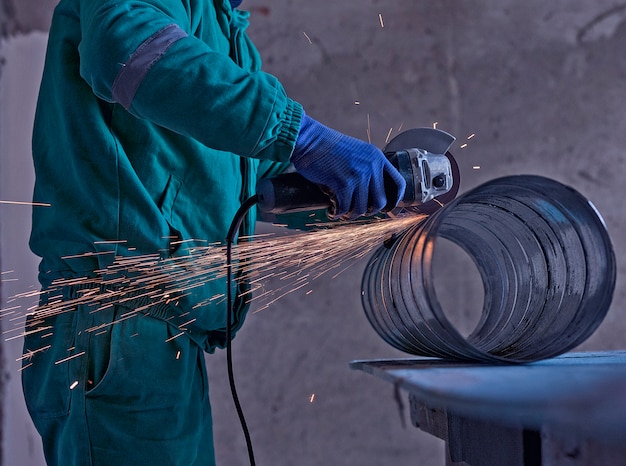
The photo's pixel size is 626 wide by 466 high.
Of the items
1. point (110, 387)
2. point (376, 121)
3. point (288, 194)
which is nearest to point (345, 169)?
point (288, 194)

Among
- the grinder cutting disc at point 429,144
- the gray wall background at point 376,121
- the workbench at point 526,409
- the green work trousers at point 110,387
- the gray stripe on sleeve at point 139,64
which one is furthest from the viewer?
the gray wall background at point 376,121

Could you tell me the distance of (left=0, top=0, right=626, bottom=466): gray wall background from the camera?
247 cm

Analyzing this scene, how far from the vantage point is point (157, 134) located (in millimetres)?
1402

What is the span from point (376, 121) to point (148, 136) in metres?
1.28

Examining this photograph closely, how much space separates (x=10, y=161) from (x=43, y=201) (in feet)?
3.84

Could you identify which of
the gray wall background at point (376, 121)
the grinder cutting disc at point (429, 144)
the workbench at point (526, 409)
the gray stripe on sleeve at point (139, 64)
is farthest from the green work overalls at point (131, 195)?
the gray wall background at point (376, 121)

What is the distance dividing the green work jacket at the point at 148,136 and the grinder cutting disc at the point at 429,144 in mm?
337

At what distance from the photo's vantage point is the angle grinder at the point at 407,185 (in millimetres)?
1354

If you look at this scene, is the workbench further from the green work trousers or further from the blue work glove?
the green work trousers

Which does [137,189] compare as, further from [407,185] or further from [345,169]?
[407,185]

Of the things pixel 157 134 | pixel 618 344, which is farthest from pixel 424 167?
pixel 618 344

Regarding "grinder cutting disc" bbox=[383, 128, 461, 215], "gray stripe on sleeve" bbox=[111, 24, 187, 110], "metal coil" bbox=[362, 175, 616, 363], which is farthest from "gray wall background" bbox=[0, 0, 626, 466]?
"gray stripe on sleeve" bbox=[111, 24, 187, 110]

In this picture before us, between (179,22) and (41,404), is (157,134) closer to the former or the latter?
(179,22)

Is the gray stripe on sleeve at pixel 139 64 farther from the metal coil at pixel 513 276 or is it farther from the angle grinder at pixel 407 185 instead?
the metal coil at pixel 513 276
